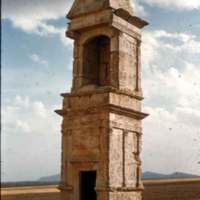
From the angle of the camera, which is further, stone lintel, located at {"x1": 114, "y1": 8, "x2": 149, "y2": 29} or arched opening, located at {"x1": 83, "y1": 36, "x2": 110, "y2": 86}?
arched opening, located at {"x1": 83, "y1": 36, "x2": 110, "y2": 86}

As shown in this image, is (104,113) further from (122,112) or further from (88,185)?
(88,185)

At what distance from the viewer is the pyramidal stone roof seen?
15.7 metres

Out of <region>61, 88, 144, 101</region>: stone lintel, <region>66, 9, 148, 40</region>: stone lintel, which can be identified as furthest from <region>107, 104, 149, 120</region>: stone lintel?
<region>66, 9, 148, 40</region>: stone lintel

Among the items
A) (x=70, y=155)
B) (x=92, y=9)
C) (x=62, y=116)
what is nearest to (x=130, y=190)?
(x=70, y=155)

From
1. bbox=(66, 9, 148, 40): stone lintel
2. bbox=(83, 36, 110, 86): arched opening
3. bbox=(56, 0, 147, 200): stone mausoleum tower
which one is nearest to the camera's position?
bbox=(56, 0, 147, 200): stone mausoleum tower

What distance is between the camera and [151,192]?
33719 millimetres

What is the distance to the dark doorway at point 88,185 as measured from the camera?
50.8 feet

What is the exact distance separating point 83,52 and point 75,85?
123cm

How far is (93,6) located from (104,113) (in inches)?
149

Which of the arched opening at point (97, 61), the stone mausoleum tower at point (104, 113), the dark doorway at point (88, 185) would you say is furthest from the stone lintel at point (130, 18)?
the dark doorway at point (88, 185)

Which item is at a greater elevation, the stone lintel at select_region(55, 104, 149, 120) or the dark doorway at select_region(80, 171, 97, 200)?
the stone lintel at select_region(55, 104, 149, 120)

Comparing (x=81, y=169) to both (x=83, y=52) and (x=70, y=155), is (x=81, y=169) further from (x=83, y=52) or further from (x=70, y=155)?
(x=83, y=52)

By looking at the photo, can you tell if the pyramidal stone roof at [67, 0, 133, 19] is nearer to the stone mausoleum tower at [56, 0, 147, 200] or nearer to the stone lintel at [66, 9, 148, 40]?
the stone mausoleum tower at [56, 0, 147, 200]

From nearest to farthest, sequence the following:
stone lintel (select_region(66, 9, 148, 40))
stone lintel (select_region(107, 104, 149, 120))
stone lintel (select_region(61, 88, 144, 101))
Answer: stone lintel (select_region(107, 104, 149, 120)), stone lintel (select_region(61, 88, 144, 101)), stone lintel (select_region(66, 9, 148, 40))
